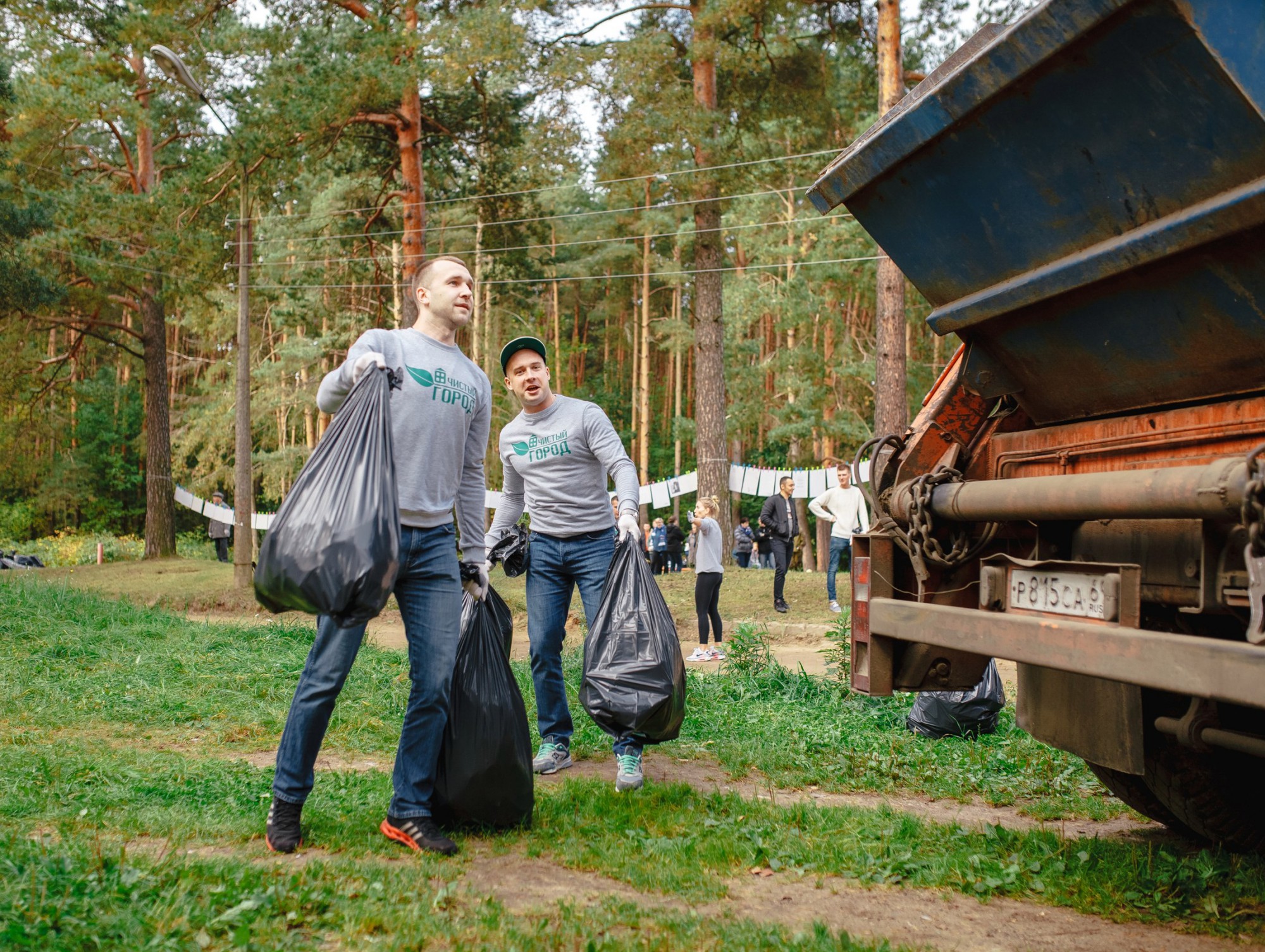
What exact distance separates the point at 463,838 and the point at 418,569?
918mm

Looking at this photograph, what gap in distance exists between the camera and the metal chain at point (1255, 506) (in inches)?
84.7

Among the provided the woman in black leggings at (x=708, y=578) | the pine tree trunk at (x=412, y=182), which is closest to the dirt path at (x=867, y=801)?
the woman in black leggings at (x=708, y=578)

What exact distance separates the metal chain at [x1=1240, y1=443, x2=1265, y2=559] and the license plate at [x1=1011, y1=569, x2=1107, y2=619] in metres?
0.47

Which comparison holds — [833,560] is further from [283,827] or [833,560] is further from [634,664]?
[283,827]

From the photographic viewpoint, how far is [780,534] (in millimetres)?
13219

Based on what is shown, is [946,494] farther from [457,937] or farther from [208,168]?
[208,168]

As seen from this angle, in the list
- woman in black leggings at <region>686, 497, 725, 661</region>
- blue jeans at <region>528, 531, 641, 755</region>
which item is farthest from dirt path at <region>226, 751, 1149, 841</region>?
woman in black leggings at <region>686, 497, 725, 661</region>

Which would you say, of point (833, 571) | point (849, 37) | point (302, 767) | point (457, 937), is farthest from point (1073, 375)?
point (849, 37)

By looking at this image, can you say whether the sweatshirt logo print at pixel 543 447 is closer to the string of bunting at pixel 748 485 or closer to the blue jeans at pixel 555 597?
the blue jeans at pixel 555 597

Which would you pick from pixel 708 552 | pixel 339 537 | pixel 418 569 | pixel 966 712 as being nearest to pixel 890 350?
pixel 708 552

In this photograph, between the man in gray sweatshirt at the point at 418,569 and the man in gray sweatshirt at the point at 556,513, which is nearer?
the man in gray sweatshirt at the point at 418,569

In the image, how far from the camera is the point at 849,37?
16203 mm

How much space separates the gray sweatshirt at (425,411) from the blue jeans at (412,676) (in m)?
0.12

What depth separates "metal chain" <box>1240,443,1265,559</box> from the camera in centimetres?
215
